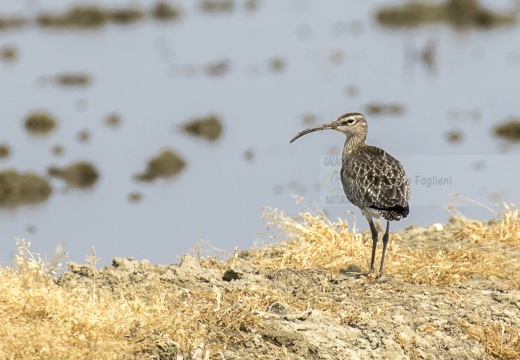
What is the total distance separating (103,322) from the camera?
28.2ft

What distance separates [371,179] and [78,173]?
29.4 ft

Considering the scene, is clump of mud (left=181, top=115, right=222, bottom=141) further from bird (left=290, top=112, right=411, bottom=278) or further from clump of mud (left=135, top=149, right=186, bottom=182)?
bird (left=290, top=112, right=411, bottom=278)

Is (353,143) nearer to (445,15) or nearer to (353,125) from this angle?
(353,125)

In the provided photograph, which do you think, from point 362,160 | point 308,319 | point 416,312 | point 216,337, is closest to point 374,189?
point 362,160

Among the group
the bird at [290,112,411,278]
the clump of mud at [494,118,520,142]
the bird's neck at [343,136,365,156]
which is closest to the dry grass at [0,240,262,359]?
the bird at [290,112,411,278]

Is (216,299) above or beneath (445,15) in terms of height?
beneath

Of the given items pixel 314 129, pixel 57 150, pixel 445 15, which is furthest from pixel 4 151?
pixel 445 15

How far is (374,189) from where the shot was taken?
11289 mm

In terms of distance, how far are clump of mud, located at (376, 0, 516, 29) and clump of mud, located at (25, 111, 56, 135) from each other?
14.5 m

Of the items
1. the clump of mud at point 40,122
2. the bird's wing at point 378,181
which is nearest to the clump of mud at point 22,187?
the clump of mud at point 40,122

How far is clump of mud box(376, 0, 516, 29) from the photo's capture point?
110 ft

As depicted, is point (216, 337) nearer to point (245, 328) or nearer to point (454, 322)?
point (245, 328)

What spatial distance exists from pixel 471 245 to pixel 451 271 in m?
1.46

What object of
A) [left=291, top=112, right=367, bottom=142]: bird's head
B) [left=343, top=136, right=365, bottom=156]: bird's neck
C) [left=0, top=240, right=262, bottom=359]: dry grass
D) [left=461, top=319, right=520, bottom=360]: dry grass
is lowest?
[left=0, top=240, right=262, bottom=359]: dry grass
